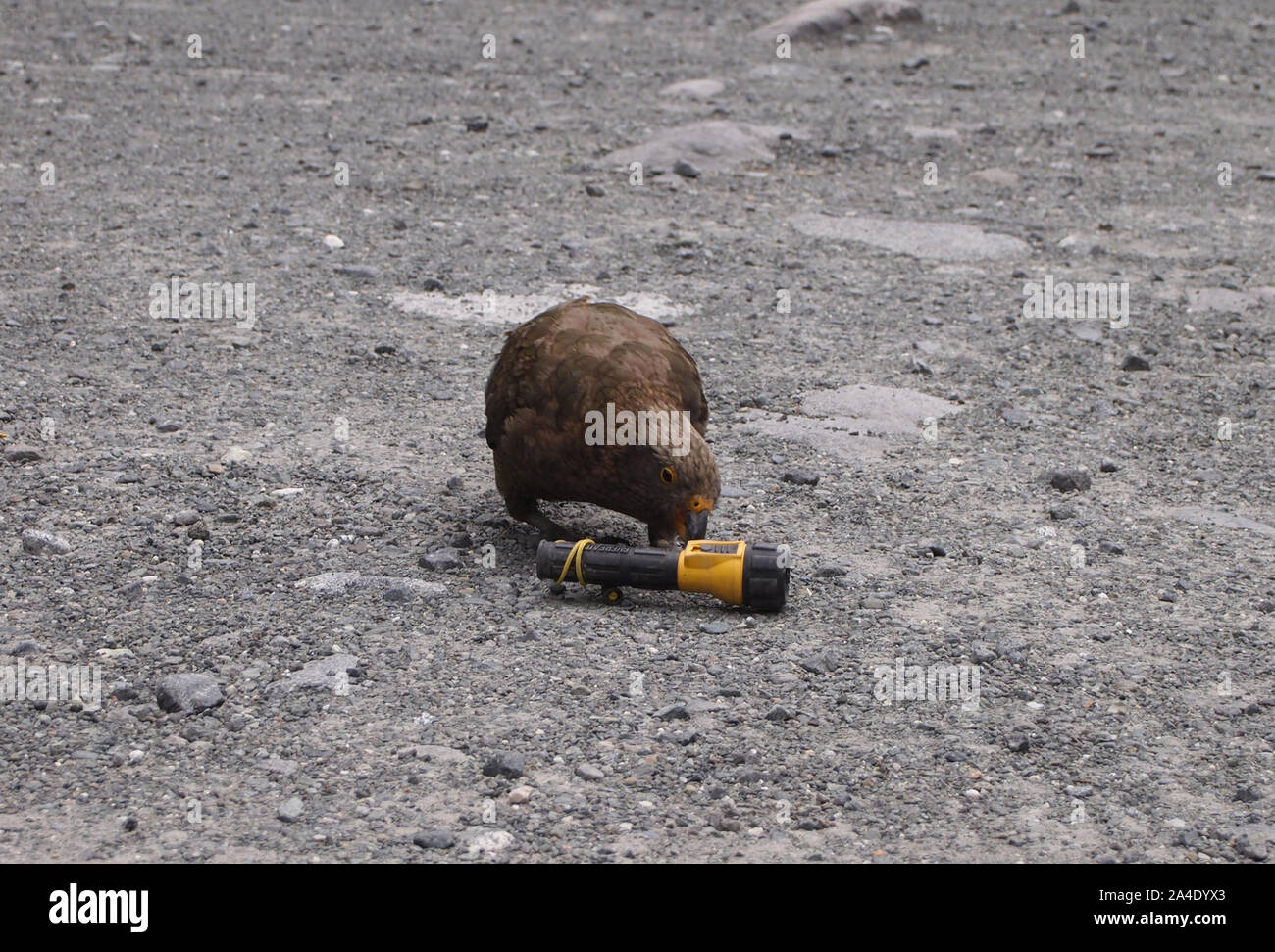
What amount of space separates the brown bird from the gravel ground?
0.34m

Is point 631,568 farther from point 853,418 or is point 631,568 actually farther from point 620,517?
point 853,418

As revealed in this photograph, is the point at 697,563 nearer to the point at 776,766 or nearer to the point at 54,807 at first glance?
the point at 776,766

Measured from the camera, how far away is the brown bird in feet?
15.9

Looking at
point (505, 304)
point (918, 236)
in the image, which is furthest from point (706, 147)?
point (505, 304)

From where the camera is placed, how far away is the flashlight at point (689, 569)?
469 centimetres

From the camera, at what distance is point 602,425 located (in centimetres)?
486

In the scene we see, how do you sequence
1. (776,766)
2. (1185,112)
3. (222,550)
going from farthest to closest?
(1185,112) < (222,550) < (776,766)

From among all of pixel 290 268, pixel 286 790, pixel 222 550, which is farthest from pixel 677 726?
pixel 290 268

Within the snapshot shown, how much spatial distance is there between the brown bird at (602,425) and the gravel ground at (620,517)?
34cm

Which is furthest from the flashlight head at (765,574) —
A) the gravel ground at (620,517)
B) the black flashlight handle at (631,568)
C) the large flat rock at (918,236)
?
the large flat rock at (918,236)

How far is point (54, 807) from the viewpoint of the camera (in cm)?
362

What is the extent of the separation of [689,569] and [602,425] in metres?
0.58

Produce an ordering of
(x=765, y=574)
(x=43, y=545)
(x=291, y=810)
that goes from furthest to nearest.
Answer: (x=43, y=545) → (x=765, y=574) → (x=291, y=810)

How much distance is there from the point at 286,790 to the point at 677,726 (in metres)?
1.11
